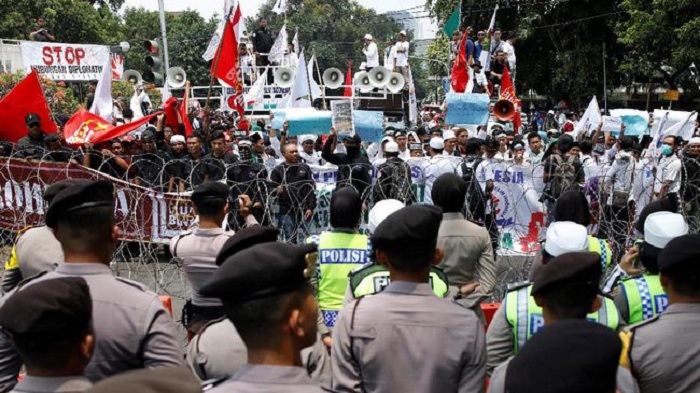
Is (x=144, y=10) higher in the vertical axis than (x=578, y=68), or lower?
higher

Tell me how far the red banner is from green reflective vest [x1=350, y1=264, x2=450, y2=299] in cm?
565

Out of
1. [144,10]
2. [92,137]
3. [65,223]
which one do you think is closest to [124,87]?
[92,137]

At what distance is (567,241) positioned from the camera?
→ 3678mm

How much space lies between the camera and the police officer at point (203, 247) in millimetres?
4242

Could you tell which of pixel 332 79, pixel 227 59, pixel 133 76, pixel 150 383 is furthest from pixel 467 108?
pixel 133 76

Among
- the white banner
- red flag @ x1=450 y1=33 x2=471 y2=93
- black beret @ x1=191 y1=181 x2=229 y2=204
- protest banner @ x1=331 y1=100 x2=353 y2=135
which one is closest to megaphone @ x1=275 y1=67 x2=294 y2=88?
the white banner

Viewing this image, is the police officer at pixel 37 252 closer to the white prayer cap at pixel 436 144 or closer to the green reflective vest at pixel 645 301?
the green reflective vest at pixel 645 301

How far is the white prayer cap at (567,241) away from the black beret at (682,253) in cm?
67

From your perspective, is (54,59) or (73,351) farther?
(54,59)

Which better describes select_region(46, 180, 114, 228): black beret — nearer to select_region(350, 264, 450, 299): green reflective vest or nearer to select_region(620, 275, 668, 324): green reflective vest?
select_region(350, 264, 450, 299): green reflective vest

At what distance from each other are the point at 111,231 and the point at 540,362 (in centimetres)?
181

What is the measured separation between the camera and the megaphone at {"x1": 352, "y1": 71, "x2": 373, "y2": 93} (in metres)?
20.8

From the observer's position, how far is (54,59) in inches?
690

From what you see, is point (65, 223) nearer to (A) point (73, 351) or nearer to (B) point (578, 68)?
(A) point (73, 351)
